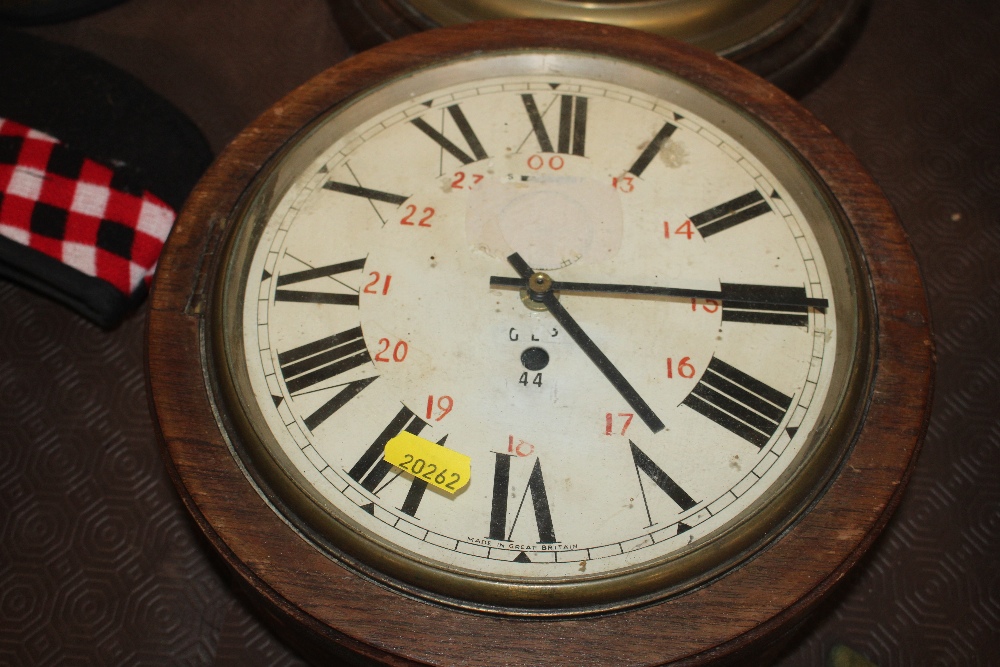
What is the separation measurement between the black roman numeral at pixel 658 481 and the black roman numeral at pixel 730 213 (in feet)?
1.05

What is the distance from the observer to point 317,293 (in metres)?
1.12

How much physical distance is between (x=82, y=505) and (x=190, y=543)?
174 millimetres

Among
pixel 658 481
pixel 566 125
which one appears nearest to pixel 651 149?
pixel 566 125

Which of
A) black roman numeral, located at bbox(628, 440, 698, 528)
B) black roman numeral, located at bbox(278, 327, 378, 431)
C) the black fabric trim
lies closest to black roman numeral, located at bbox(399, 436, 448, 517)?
black roman numeral, located at bbox(278, 327, 378, 431)

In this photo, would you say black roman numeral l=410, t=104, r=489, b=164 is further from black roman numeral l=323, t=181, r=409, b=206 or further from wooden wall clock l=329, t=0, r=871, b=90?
wooden wall clock l=329, t=0, r=871, b=90

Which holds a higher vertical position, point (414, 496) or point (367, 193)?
point (367, 193)

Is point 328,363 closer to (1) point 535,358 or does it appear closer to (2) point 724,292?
(1) point 535,358

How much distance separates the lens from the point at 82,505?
1.29 meters

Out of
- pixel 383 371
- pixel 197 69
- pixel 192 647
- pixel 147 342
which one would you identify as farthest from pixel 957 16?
pixel 192 647

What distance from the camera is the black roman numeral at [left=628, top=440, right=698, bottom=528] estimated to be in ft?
3.23

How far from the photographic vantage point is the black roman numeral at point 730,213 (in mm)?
1167

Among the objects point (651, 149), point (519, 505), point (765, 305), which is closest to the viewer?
point (519, 505)

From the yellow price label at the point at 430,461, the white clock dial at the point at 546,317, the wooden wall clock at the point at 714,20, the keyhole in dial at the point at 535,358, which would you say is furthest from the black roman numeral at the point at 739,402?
the wooden wall clock at the point at 714,20

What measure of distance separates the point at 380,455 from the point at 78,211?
0.73 m
